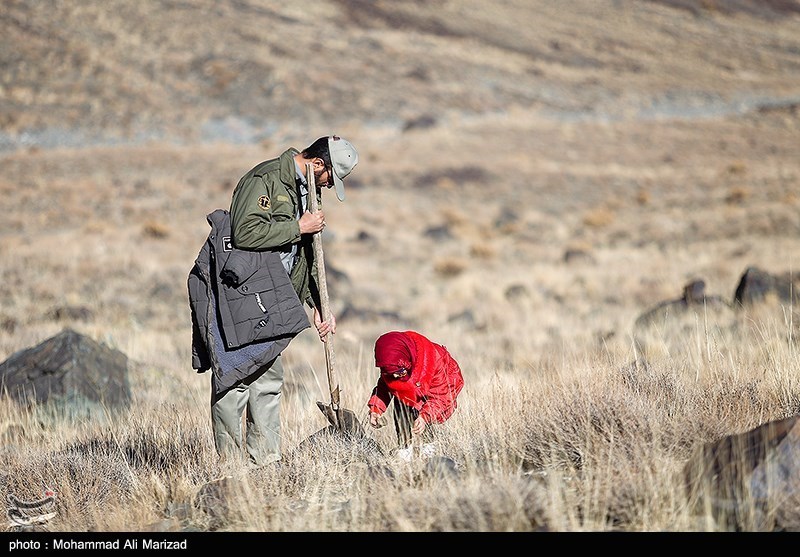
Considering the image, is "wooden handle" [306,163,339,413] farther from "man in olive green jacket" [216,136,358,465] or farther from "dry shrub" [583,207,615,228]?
"dry shrub" [583,207,615,228]

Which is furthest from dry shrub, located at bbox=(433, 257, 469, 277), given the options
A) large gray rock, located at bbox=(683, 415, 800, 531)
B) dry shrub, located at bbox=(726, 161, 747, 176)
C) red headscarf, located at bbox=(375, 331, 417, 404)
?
dry shrub, located at bbox=(726, 161, 747, 176)

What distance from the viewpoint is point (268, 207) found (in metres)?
3.77

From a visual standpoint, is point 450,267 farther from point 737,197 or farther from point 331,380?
point 331,380

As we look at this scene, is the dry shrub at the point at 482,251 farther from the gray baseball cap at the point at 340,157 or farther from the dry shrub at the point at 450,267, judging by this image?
the gray baseball cap at the point at 340,157

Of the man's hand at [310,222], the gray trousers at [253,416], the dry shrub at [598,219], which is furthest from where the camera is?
the dry shrub at [598,219]

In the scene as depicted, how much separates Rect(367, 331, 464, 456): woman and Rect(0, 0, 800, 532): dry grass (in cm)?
19

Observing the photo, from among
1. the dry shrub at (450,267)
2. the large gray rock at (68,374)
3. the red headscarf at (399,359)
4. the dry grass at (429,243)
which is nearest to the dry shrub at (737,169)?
the dry grass at (429,243)

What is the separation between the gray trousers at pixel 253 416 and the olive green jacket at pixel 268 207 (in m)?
0.67

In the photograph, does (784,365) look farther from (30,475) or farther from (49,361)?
(49,361)

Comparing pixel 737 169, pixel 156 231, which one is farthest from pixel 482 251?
pixel 737 169

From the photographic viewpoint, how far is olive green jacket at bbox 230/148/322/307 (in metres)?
3.71

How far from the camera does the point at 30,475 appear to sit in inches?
161

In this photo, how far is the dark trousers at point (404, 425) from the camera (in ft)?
13.5
